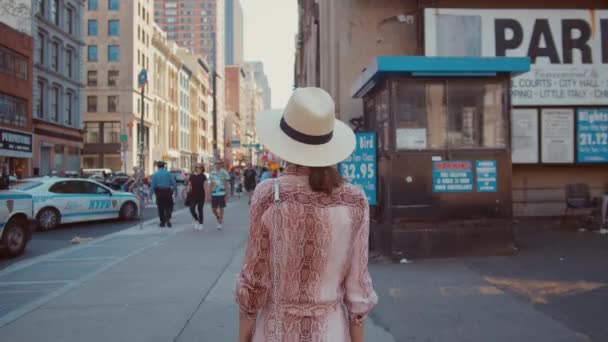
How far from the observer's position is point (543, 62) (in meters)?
12.1

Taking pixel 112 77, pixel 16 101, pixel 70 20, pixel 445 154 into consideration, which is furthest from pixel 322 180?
pixel 112 77

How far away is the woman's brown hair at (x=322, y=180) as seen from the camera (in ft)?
6.84

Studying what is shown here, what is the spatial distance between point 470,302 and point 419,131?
3.48 meters

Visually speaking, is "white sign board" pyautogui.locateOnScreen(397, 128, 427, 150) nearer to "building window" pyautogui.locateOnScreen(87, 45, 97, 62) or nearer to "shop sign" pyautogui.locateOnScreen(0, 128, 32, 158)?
"shop sign" pyautogui.locateOnScreen(0, 128, 32, 158)

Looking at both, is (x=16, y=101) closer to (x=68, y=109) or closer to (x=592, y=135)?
(x=68, y=109)

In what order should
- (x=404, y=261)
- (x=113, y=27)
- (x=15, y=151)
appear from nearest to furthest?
(x=404, y=261), (x=15, y=151), (x=113, y=27)

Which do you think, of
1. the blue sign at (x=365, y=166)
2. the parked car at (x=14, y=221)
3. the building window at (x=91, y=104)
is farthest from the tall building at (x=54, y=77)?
the blue sign at (x=365, y=166)

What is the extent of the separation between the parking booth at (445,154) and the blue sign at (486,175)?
17mm

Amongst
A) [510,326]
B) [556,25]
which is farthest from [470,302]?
[556,25]

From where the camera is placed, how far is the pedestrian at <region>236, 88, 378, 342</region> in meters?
2.09

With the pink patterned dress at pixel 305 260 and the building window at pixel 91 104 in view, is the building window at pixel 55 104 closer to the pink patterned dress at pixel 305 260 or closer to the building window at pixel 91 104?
the building window at pixel 91 104

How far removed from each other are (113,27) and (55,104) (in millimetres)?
25396

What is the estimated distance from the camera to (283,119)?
2244 mm

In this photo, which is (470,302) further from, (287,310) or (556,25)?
(556,25)
